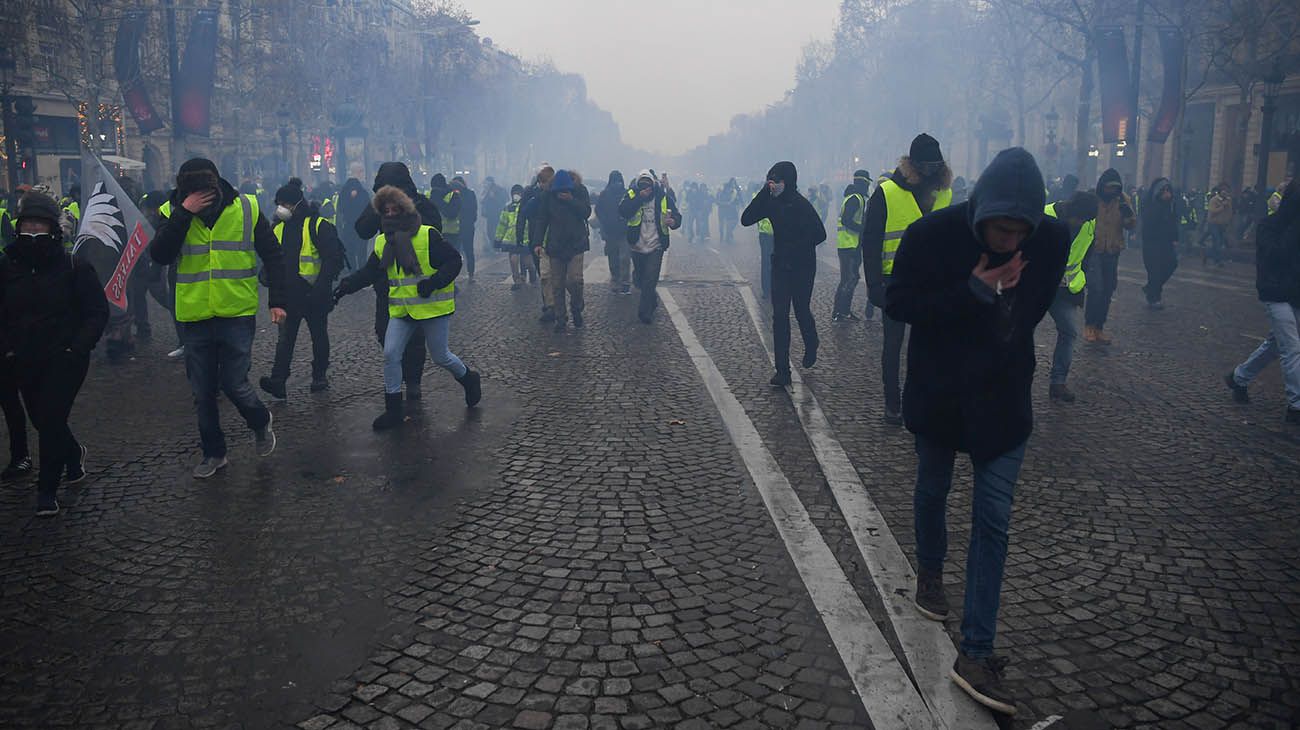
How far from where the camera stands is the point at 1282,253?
7523mm

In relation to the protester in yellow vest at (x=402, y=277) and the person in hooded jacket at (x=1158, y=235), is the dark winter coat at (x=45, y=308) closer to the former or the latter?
the protester in yellow vest at (x=402, y=277)

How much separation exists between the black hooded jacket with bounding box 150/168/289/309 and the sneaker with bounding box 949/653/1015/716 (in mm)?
4546

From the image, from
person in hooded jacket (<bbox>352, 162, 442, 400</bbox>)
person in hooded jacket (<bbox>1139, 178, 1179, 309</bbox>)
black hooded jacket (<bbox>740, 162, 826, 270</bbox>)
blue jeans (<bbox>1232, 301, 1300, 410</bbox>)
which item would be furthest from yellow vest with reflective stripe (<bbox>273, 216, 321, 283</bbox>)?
person in hooded jacket (<bbox>1139, 178, 1179, 309</bbox>)

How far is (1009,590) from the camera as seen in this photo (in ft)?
14.5

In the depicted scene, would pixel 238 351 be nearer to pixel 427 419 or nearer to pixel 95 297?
pixel 95 297

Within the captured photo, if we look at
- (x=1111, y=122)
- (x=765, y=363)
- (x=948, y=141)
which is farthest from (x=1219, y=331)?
(x=948, y=141)

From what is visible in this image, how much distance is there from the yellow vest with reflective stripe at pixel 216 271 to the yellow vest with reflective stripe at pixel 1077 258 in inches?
230

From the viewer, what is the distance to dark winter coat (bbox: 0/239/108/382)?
18.6 feet

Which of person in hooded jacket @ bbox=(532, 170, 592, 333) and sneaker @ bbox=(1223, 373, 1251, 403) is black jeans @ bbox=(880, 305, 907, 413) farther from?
person in hooded jacket @ bbox=(532, 170, 592, 333)

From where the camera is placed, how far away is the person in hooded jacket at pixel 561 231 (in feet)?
38.9

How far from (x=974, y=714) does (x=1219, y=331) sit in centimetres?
1059

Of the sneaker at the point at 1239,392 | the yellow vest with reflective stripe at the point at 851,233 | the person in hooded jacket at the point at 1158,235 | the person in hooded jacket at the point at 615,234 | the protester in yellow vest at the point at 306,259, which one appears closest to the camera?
the sneaker at the point at 1239,392

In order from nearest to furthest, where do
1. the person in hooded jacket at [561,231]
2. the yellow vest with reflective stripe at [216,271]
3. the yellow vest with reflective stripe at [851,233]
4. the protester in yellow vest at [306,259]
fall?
the yellow vest with reflective stripe at [216,271] → the protester in yellow vest at [306,259] → the person in hooded jacket at [561,231] → the yellow vest with reflective stripe at [851,233]

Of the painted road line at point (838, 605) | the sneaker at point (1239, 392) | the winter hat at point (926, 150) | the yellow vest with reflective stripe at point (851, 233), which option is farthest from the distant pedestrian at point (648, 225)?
the sneaker at point (1239, 392)
